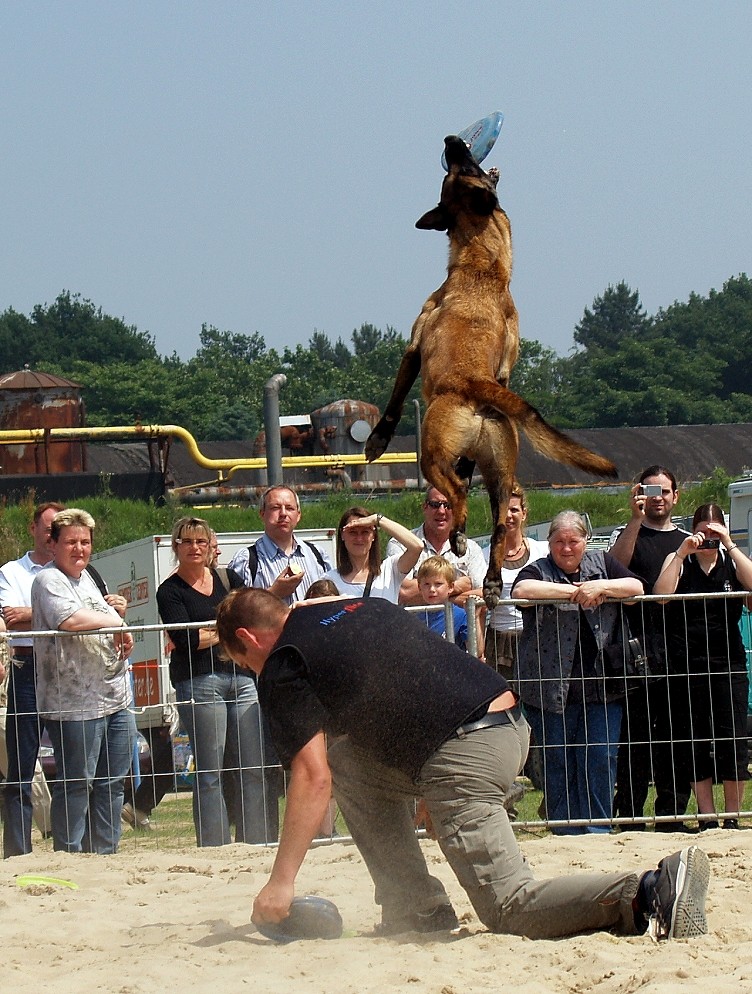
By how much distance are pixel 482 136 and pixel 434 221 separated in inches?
14.6

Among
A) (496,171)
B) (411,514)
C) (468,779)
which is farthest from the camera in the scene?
(411,514)

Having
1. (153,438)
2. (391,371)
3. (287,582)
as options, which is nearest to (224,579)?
(287,582)

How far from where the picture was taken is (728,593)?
737 cm

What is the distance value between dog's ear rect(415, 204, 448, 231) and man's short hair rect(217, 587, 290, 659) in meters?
1.56

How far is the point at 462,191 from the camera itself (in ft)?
16.3

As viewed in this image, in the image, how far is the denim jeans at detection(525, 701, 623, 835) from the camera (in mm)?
7164

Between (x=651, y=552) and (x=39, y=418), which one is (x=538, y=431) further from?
(x=39, y=418)

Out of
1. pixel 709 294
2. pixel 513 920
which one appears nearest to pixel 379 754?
pixel 513 920

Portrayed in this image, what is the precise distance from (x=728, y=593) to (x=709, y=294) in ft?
298

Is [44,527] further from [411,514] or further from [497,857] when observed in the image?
[411,514]

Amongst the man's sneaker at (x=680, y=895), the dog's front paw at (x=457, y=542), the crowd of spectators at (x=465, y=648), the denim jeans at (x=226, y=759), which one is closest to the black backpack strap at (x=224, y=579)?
the crowd of spectators at (x=465, y=648)

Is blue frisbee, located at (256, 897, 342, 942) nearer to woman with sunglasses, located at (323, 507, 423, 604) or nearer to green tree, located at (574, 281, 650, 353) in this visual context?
woman with sunglasses, located at (323, 507, 423, 604)

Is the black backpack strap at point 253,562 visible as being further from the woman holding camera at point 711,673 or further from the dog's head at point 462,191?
the dog's head at point 462,191

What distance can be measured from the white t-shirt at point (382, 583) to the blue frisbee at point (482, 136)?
126 inches
